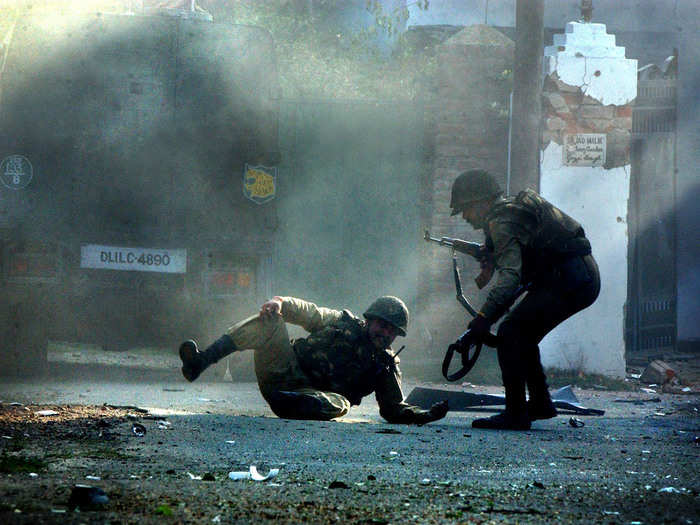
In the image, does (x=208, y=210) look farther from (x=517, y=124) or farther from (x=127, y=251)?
(x=517, y=124)

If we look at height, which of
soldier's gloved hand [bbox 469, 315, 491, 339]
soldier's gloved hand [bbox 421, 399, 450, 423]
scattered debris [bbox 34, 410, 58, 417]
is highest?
soldier's gloved hand [bbox 469, 315, 491, 339]

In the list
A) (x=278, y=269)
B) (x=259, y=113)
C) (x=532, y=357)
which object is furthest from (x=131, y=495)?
(x=278, y=269)

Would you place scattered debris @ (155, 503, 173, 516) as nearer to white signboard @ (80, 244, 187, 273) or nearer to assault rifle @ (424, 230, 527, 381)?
assault rifle @ (424, 230, 527, 381)

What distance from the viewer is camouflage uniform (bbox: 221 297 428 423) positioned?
539cm

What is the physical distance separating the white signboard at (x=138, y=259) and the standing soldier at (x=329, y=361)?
65.3 inches

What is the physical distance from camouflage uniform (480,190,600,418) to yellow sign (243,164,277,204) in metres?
2.11

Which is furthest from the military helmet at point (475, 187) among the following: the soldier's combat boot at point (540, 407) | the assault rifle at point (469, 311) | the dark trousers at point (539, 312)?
the soldier's combat boot at point (540, 407)

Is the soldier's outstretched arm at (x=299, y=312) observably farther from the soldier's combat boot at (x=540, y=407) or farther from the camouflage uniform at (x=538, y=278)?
the soldier's combat boot at (x=540, y=407)

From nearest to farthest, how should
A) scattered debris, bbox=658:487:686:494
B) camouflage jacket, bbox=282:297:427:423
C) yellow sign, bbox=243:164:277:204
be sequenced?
scattered debris, bbox=658:487:686:494, camouflage jacket, bbox=282:297:427:423, yellow sign, bbox=243:164:277:204

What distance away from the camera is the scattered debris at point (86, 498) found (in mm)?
2953

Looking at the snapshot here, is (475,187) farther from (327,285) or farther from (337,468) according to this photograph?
(327,285)

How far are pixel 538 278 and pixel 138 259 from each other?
2.77 meters

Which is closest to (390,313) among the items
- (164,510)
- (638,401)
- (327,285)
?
(164,510)

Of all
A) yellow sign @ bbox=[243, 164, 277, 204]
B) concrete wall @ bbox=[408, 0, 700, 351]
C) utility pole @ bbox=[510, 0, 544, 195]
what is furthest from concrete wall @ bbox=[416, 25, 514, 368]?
concrete wall @ bbox=[408, 0, 700, 351]
